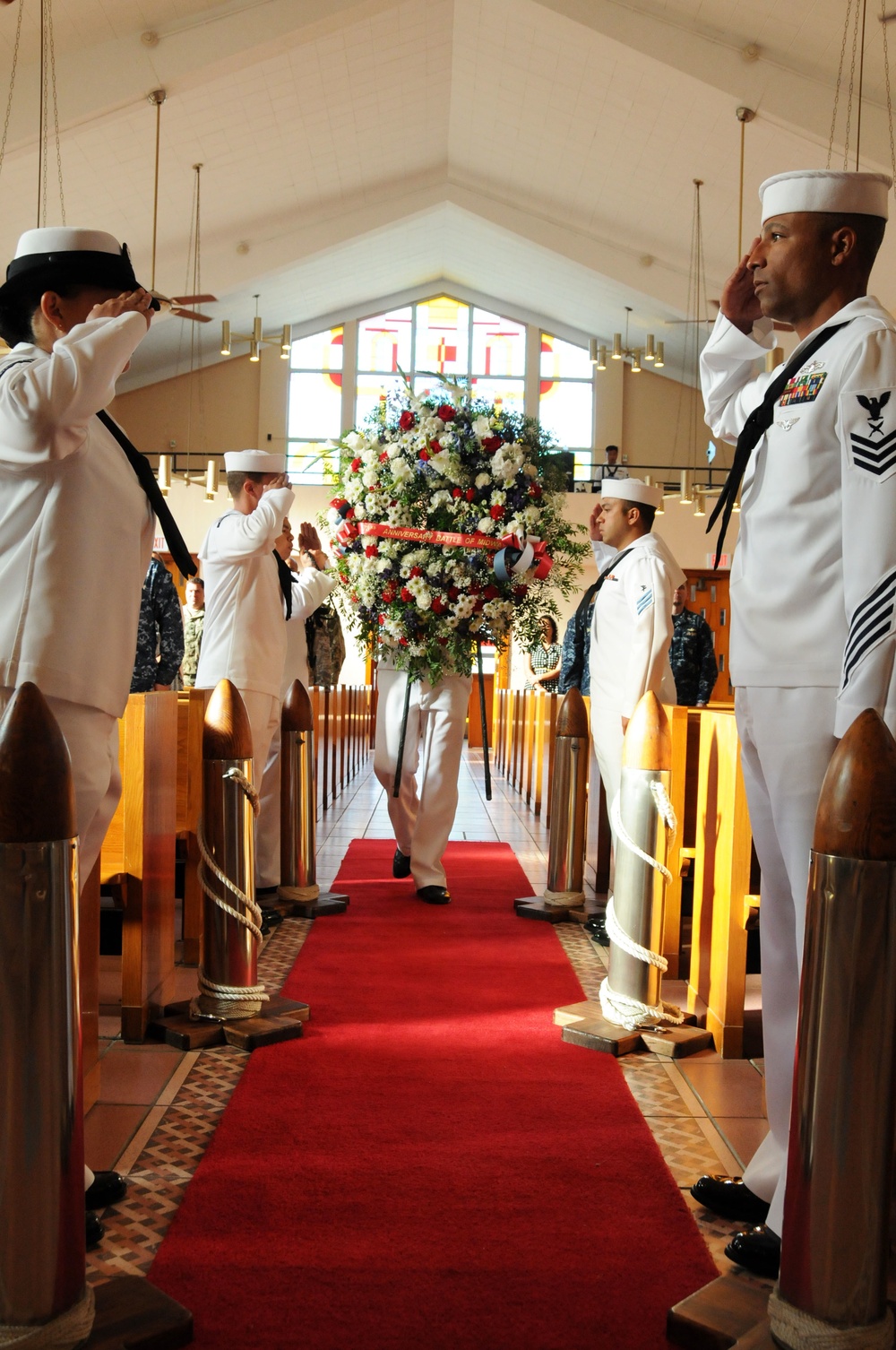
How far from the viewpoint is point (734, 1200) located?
83.5 inches

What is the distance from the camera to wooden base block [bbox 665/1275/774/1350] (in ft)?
5.46

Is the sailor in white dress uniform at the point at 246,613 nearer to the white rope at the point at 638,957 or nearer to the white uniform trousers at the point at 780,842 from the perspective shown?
the white rope at the point at 638,957

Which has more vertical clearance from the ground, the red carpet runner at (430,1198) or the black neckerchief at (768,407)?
the black neckerchief at (768,407)

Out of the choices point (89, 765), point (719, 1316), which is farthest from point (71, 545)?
point (719, 1316)

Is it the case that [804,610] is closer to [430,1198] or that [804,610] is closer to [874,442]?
[874,442]

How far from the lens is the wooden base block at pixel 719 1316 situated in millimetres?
1664

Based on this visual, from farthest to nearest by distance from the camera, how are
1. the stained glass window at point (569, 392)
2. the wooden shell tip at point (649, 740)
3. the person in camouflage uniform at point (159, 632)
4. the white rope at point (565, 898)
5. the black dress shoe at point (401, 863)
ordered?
1. the stained glass window at point (569, 392)
2. the person in camouflage uniform at point (159, 632)
3. the black dress shoe at point (401, 863)
4. the white rope at point (565, 898)
5. the wooden shell tip at point (649, 740)

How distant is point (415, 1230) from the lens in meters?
2.04

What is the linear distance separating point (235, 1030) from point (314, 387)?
1909 cm

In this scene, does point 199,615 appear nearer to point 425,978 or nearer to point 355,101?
point 425,978

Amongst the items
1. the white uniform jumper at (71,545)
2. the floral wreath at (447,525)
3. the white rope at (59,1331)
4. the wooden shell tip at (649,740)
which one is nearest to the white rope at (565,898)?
the floral wreath at (447,525)

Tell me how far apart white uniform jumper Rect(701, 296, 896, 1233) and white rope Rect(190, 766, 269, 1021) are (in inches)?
59.5

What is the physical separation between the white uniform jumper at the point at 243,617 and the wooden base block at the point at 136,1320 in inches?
112

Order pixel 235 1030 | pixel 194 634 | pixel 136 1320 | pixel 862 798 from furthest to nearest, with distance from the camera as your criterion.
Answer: pixel 194 634, pixel 235 1030, pixel 136 1320, pixel 862 798
